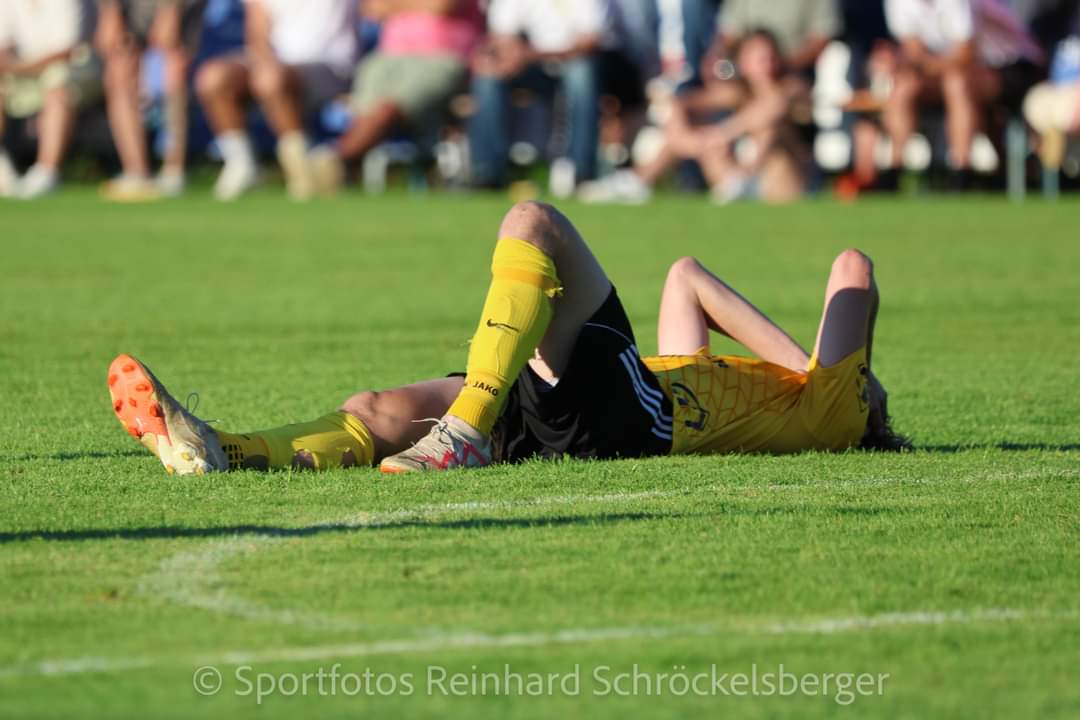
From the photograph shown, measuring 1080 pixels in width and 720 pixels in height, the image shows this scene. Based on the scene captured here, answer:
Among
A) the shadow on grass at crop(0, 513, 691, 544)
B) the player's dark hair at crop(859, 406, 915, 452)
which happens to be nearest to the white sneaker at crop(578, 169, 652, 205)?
the player's dark hair at crop(859, 406, 915, 452)

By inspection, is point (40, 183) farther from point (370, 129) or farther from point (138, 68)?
point (370, 129)

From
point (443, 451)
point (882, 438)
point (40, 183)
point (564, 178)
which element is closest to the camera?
point (443, 451)

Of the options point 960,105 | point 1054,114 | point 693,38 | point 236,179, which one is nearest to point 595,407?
point 960,105

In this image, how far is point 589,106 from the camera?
1983cm

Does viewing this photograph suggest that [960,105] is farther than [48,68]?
No

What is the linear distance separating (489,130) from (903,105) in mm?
4014

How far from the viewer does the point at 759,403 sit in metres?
5.80

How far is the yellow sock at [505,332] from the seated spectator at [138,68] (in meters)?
14.8

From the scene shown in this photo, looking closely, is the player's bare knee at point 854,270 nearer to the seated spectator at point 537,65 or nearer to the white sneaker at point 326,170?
the seated spectator at point 537,65

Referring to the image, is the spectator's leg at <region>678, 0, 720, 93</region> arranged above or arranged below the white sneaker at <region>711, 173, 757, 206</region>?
above

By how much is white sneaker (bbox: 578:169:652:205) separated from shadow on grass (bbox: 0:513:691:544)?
14396 mm

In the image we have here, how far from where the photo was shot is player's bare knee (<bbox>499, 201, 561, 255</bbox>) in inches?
Answer: 214

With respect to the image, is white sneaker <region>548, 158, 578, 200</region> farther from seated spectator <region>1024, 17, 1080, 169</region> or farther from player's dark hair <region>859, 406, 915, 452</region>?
player's dark hair <region>859, 406, 915, 452</region>

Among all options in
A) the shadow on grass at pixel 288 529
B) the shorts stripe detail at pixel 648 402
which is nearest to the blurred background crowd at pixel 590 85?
the shorts stripe detail at pixel 648 402
